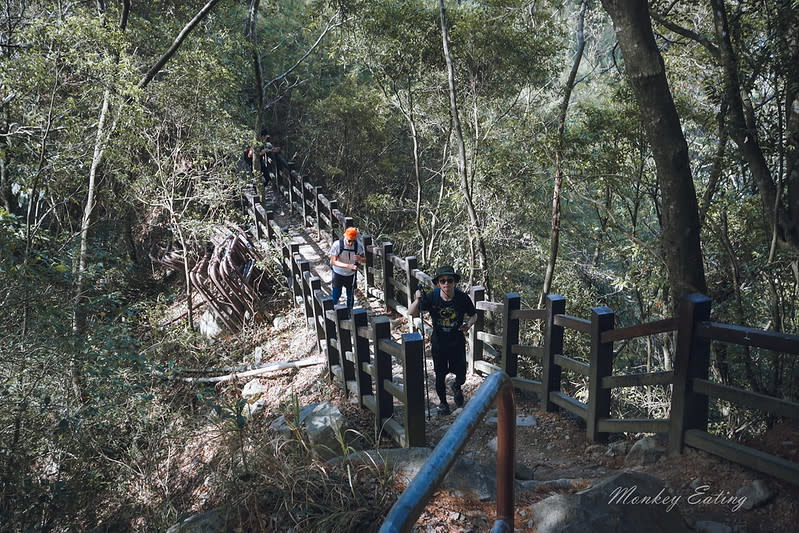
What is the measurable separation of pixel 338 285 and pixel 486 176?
5.96m

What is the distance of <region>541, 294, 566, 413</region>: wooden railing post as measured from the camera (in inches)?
212

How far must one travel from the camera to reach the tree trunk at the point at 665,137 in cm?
445

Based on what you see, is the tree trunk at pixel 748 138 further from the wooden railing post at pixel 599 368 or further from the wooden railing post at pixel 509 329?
the wooden railing post at pixel 509 329

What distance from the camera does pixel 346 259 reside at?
8.82 metres

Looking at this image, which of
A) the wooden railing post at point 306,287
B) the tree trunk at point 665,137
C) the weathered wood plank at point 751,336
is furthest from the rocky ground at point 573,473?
the wooden railing post at point 306,287

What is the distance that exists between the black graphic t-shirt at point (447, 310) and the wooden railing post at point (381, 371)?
43 cm

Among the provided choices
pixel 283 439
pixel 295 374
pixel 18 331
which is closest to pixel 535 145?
pixel 295 374

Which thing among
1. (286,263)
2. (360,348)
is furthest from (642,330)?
(286,263)

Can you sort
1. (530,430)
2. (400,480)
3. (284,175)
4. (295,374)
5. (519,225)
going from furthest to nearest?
(284,175) < (519,225) < (295,374) < (530,430) < (400,480)

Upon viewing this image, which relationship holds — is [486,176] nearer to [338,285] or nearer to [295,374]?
[338,285]

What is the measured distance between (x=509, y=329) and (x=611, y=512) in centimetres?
317

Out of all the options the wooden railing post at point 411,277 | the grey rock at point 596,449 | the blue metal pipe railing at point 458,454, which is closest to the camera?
the blue metal pipe railing at point 458,454

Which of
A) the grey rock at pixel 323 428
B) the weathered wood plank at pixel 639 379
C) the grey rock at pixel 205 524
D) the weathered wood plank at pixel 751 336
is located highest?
the weathered wood plank at pixel 751 336

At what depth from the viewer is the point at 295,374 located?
344 inches
